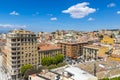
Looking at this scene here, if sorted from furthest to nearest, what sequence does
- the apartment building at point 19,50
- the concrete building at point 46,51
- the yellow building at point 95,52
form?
the yellow building at point 95,52
the concrete building at point 46,51
the apartment building at point 19,50

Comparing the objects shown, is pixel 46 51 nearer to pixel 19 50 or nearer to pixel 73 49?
pixel 19 50

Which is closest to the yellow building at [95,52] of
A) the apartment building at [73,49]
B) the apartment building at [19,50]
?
the apartment building at [73,49]

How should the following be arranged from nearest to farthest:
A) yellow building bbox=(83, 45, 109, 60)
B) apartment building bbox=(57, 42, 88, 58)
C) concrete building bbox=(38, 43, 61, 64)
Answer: concrete building bbox=(38, 43, 61, 64), yellow building bbox=(83, 45, 109, 60), apartment building bbox=(57, 42, 88, 58)

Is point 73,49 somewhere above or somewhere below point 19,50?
below

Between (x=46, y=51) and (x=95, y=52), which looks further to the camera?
(x=95, y=52)

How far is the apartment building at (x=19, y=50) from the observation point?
74.9 metres

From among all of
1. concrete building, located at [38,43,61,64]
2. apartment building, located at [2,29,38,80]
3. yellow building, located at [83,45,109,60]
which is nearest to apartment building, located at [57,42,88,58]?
yellow building, located at [83,45,109,60]

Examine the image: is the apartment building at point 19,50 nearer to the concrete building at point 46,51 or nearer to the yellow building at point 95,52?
the concrete building at point 46,51

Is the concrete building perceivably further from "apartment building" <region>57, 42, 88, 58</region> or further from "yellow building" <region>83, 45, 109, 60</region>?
"apartment building" <region>57, 42, 88, 58</region>

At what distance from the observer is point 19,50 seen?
76.6m

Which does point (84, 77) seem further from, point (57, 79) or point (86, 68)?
point (86, 68)

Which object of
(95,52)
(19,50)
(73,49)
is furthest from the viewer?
(73,49)

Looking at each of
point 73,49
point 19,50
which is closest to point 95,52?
point 73,49

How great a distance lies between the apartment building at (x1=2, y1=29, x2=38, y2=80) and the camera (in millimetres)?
74938
